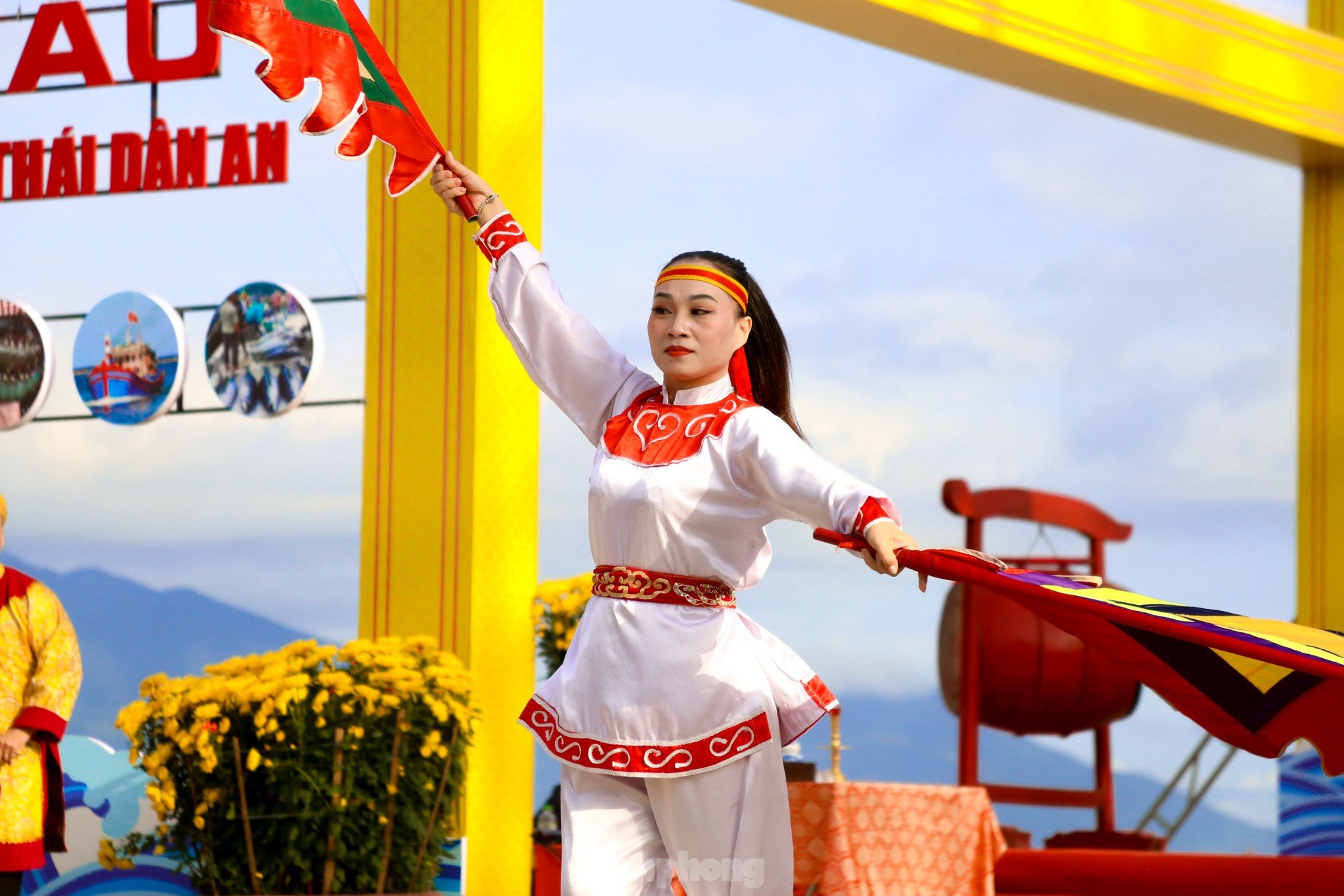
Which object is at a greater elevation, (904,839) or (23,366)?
(23,366)

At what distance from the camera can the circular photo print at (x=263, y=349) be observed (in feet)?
16.8

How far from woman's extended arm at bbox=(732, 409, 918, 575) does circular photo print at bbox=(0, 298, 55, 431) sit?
3.84m

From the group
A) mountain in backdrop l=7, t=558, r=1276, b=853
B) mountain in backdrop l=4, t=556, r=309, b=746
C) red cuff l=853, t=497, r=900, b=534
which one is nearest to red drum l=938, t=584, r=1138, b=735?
mountain in backdrop l=7, t=558, r=1276, b=853

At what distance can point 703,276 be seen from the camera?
2494 millimetres

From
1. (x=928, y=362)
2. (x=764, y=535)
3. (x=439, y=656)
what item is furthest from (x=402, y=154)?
(x=928, y=362)

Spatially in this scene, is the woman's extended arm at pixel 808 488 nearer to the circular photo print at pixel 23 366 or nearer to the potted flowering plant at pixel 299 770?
the potted flowering plant at pixel 299 770

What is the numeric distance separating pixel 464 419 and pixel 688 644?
250 cm

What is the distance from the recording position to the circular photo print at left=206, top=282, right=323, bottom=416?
16.8 ft

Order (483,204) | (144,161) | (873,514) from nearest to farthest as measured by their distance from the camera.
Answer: (873,514)
(483,204)
(144,161)

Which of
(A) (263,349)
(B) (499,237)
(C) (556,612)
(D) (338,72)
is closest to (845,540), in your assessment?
(B) (499,237)

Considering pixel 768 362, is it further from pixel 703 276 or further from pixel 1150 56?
pixel 1150 56

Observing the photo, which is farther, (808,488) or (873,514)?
(808,488)

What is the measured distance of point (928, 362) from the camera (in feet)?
34.6

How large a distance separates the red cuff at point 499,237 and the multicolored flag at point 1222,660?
3.39 feet
